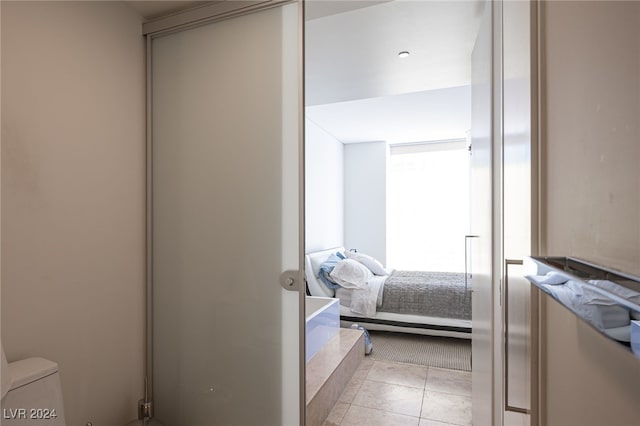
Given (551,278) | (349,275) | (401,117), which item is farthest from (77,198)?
(401,117)

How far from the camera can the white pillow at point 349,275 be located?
3762 mm

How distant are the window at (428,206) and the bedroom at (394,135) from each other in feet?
0.06

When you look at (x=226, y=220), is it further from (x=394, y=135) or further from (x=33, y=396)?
(x=394, y=135)

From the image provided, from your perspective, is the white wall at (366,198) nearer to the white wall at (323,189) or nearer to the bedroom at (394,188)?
the bedroom at (394,188)

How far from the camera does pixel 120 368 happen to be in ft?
5.44

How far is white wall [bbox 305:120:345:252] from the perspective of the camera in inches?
169

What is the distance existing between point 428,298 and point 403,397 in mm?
1331

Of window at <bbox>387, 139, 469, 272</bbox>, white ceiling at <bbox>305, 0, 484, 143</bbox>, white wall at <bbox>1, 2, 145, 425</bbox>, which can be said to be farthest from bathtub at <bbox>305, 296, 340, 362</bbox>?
window at <bbox>387, 139, 469, 272</bbox>

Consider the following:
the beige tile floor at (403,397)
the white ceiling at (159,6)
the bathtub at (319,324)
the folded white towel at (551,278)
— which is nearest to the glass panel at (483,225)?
the beige tile floor at (403,397)

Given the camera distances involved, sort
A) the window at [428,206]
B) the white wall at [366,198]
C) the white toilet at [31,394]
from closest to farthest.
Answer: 1. the white toilet at [31,394]
2. the window at [428,206]
3. the white wall at [366,198]

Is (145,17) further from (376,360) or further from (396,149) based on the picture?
(396,149)

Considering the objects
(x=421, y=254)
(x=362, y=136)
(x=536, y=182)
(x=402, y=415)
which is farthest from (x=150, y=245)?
(x=421, y=254)

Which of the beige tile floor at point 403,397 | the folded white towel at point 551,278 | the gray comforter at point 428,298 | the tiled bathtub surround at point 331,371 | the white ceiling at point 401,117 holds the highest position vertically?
the white ceiling at point 401,117

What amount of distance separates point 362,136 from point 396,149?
2.95 feet
